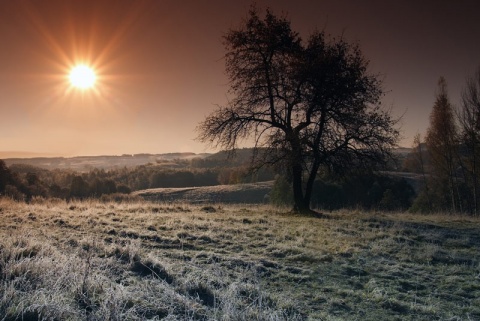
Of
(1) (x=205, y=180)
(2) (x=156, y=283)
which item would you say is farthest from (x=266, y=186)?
(2) (x=156, y=283)

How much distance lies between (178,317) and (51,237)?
575 cm

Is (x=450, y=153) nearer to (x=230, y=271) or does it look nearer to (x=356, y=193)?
(x=356, y=193)

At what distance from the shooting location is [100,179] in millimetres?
71750

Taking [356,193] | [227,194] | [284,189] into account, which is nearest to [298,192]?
[284,189]

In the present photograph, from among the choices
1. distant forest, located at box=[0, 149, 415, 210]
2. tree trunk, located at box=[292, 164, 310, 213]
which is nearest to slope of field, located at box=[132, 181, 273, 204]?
distant forest, located at box=[0, 149, 415, 210]

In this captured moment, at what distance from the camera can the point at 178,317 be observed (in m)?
4.79

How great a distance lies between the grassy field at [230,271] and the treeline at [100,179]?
32074 mm

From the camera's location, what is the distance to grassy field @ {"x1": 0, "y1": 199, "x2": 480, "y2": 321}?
491cm

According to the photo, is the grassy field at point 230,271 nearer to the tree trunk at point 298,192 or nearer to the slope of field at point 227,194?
the tree trunk at point 298,192

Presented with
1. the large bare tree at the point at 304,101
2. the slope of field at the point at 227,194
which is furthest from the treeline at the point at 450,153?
the slope of field at the point at 227,194

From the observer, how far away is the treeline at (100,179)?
4609 centimetres

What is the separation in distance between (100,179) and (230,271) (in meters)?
69.9

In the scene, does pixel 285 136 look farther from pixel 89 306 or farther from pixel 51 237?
pixel 89 306

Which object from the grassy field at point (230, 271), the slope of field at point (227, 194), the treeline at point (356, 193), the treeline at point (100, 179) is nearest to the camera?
the grassy field at point (230, 271)
